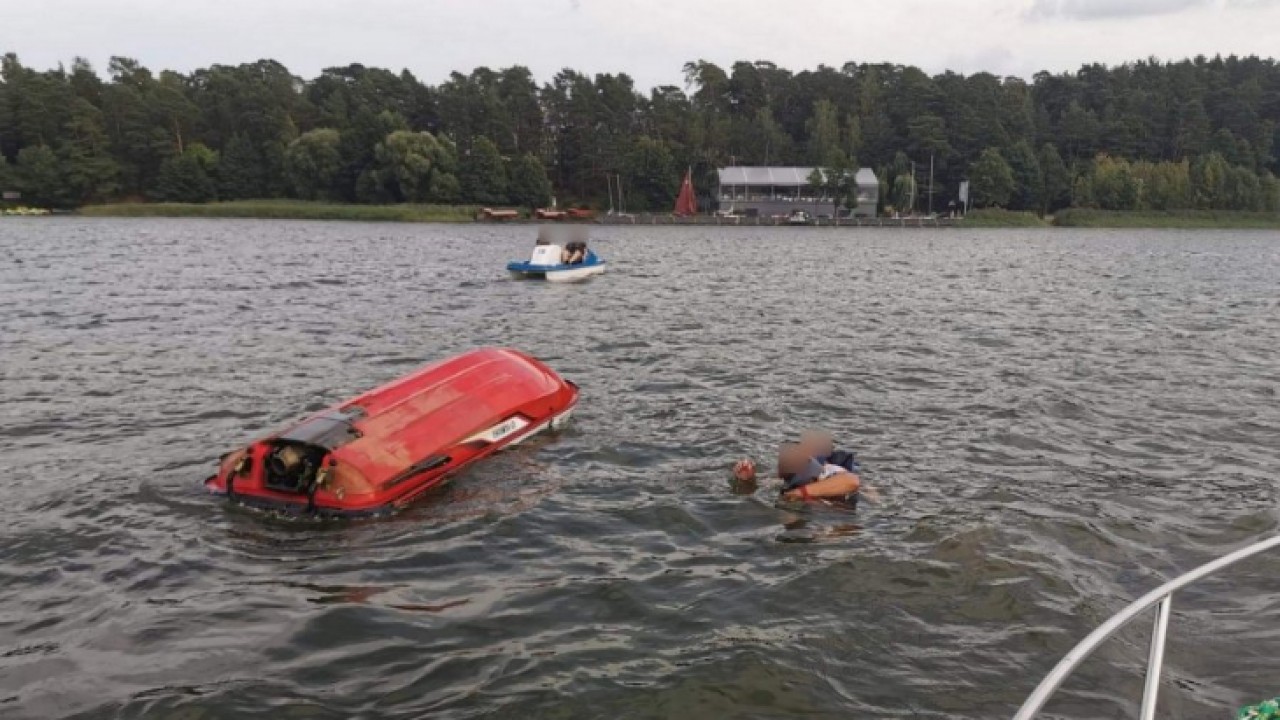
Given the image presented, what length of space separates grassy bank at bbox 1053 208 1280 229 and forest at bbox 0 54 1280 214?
453cm

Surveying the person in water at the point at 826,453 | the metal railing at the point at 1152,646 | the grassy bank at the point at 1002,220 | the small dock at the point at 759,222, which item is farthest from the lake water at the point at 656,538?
the grassy bank at the point at 1002,220

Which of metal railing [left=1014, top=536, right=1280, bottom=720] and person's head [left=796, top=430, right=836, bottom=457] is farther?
person's head [left=796, top=430, right=836, bottom=457]

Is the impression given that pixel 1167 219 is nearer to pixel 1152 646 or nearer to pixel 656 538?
pixel 656 538

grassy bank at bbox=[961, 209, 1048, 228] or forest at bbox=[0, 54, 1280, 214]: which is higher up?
forest at bbox=[0, 54, 1280, 214]

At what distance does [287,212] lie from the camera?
113438mm

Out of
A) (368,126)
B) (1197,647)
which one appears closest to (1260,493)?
(1197,647)

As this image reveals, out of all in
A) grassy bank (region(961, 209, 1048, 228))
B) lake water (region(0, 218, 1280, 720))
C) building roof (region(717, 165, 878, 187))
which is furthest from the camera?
building roof (region(717, 165, 878, 187))

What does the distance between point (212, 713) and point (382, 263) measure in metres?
43.9

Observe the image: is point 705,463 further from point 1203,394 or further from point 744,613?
point 1203,394

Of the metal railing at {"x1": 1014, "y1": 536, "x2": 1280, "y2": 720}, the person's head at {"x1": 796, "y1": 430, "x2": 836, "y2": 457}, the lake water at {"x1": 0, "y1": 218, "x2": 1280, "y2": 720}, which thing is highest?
the metal railing at {"x1": 1014, "y1": 536, "x2": 1280, "y2": 720}

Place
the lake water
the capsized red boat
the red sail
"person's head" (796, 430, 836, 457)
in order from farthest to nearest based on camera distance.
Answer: the red sail → "person's head" (796, 430, 836, 457) → the capsized red boat → the lake water

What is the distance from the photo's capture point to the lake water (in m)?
7.24

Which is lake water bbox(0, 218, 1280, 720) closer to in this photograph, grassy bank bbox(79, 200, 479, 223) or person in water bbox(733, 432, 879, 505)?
person in water bbox(733, 432, 879, 505)

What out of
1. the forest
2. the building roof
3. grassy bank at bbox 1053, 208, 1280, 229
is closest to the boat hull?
the forest
